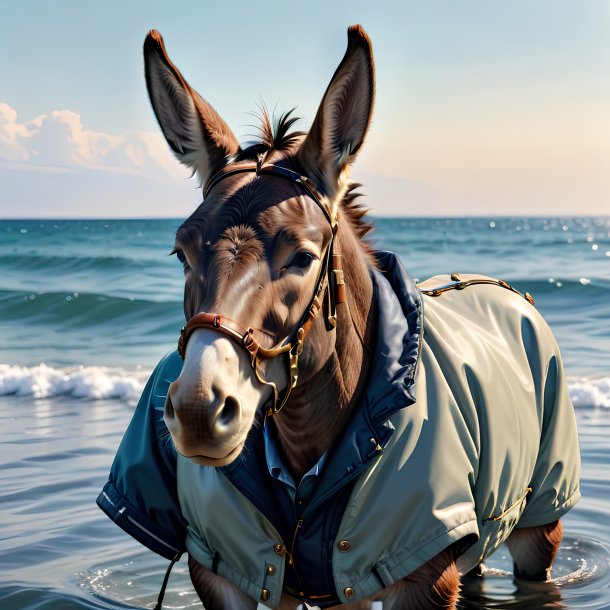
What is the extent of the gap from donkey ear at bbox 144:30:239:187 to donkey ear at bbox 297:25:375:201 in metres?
0.27

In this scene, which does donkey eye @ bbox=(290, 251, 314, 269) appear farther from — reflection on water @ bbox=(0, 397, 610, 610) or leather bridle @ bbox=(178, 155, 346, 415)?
reflection on water @ bbox=(0, 397, 610, 610)

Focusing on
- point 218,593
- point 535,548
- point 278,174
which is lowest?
point 535,548

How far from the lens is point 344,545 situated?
9.72 feet

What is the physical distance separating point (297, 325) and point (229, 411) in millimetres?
364

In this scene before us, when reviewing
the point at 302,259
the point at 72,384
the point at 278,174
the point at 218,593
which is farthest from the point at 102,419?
the point at 302,259

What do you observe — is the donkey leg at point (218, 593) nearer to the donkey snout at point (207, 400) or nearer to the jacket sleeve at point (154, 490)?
the jacket sleeve at point (154, 490)

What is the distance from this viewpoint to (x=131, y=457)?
3.51 meters

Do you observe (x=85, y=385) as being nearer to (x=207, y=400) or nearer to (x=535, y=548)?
(x=535, y=548)

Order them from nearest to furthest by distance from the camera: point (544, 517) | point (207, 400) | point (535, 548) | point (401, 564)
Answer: point (207, 400), point (401, 564), point (544, 517), point (535, 548)

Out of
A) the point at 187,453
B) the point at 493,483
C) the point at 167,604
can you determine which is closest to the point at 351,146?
the point at 187,453

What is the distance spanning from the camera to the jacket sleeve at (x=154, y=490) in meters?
3.45

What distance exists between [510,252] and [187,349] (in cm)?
2756

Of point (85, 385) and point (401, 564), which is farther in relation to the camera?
point (85, 385)

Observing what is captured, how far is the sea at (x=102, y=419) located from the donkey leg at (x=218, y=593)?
3.89 feet
